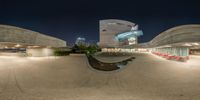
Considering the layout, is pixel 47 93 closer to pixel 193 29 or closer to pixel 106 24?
pixel 193 29

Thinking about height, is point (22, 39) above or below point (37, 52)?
above

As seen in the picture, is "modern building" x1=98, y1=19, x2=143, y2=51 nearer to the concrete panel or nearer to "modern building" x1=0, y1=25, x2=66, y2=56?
the concrete panel

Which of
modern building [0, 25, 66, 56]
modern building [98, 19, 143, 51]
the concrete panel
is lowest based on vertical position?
the concrete panel

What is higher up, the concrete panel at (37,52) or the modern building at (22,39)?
the modern building at (22,39)

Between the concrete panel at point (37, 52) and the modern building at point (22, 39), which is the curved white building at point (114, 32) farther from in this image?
the modern building at point (22, 39)

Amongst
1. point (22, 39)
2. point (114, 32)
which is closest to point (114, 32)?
point (114, 32)

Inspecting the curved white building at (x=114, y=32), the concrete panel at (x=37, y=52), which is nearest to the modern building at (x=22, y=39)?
the concrete panel at (x=37, y=52)


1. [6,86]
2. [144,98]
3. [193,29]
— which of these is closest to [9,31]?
[6,86]

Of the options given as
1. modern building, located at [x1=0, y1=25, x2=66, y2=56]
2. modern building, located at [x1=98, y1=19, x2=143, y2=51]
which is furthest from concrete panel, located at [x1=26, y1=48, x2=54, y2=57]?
modern building, located at [x1=98, y1=19, x2=143, y2=51]

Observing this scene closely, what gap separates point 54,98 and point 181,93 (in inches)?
301

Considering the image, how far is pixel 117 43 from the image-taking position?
175m

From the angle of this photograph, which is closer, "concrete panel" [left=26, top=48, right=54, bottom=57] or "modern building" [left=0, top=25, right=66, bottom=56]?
"modern building" [left=0, top=25, right=66, bottom=56]

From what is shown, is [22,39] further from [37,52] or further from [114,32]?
[114,32]

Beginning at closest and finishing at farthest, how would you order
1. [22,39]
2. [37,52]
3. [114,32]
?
[22,39]
[37,52]
[114,32]
